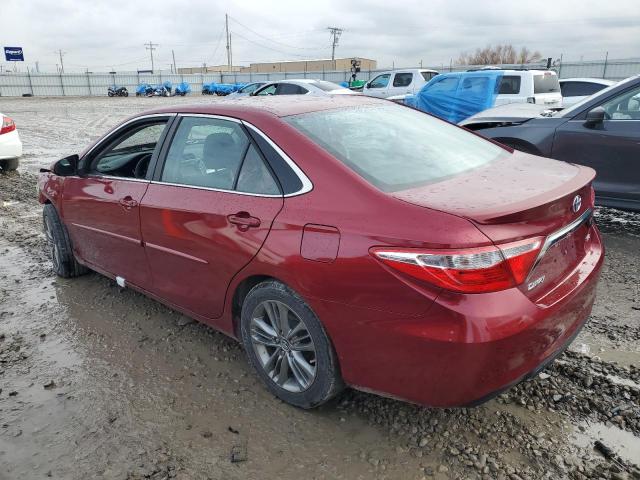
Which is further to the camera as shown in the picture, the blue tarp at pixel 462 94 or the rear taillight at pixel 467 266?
the blue tarp at pixel 462 94

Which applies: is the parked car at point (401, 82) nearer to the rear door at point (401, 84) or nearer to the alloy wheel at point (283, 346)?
the rear door at point (401, 84)

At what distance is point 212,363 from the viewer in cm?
322

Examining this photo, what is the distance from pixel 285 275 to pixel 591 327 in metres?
2.31

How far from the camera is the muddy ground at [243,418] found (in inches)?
92.6

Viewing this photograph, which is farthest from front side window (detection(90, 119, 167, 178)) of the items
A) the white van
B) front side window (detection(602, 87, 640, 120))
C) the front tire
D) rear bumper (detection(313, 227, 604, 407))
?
the white van

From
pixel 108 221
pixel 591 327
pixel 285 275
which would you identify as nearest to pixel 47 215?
pixel 108 221

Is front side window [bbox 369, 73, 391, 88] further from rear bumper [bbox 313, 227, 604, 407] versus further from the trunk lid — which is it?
rear bumper [bbox 313, 227, 604, 407]

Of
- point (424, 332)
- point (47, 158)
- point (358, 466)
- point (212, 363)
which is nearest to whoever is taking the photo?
point (424, 332)

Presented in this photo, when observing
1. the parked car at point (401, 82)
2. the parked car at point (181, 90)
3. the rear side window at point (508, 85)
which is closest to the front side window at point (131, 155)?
the rear side window at point (508, 85)

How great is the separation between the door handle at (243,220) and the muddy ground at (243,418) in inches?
38.1

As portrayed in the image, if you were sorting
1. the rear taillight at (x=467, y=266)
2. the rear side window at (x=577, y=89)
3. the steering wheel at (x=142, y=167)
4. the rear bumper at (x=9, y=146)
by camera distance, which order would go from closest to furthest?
the rear taillight at (x=467, y=266) → the steering wheel at (x=142, y=167) → the rear bumper at (x=9, y=146) → the rear side window at (x=577, y=89)

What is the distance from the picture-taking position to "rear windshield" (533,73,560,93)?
42.1 ft

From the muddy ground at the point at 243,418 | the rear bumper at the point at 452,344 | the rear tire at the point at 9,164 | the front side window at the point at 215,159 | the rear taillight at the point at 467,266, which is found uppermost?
the front side window at the point at 215,159

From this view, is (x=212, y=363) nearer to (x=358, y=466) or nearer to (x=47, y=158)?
(x=358, y=466)
